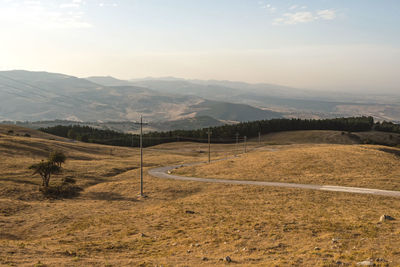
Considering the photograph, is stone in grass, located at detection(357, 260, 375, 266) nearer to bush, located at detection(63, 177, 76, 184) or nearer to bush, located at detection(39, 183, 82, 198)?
bush, located at detection(39, 183, 82, 198)

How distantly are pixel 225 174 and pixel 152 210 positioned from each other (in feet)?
103

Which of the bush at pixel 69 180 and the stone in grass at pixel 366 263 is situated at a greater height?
the stone in grass at pixel 366 263

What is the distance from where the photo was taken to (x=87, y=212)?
40.6m

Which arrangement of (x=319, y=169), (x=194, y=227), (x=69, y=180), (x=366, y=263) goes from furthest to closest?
(x=319, y=169), (x=69, y=180), (x=194, y=227), (x=366, y=263)

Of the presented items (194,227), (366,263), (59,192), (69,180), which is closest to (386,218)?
(366,263)

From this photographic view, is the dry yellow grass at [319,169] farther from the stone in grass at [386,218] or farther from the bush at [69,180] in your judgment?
the bush at [69,180]

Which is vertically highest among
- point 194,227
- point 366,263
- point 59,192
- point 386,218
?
point 366,263

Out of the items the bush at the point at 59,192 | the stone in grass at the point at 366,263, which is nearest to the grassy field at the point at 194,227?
the stone in grass at the point at 366,263

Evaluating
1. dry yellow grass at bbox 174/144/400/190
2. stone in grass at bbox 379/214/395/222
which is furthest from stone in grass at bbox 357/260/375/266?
dry yellow grass at bbox 174/144/400/190

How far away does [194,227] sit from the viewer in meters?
30.9

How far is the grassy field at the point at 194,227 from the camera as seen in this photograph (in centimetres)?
2073

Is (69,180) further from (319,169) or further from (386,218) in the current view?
(386,218)

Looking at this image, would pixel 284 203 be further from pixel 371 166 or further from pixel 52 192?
pixel 52 192

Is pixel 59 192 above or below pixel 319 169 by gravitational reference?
below
